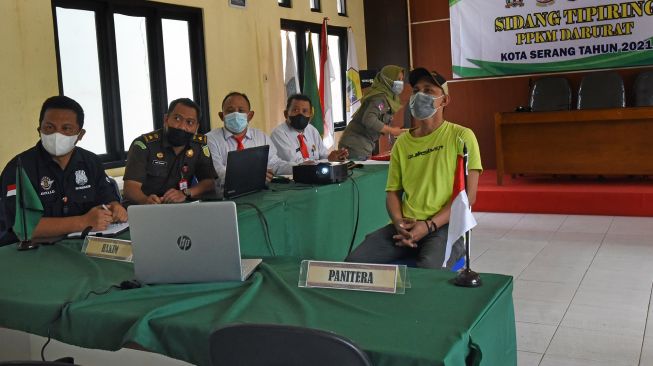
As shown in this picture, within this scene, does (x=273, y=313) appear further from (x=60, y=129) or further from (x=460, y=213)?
(x=60, y=129)

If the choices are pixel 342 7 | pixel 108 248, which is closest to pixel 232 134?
pixel 108 248

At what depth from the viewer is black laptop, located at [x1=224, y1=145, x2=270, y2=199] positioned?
3.07 meters

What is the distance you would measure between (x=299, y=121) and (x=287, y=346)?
11.0 ft

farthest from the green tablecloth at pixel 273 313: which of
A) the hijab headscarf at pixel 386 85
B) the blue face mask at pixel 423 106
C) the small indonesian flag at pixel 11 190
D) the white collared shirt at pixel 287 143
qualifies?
the hijab headscarf at pixel 386 85

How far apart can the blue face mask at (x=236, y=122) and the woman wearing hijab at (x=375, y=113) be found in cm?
140

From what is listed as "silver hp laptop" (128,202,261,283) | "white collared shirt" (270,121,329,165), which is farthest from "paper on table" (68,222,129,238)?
"white collared shirt" (270,121,329,165)

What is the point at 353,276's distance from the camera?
1723 mm

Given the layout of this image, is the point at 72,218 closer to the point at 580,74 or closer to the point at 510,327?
the point at 510,327

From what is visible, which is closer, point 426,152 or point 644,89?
point 426,152

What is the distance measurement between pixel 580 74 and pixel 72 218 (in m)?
6.22

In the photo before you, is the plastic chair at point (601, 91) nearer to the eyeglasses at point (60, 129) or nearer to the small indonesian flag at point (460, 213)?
the small indonesian flag at point (460, 213)

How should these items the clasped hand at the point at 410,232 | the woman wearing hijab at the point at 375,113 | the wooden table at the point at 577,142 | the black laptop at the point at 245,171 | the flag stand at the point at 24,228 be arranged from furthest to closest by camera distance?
the wooden table at the point at 577,142
the woman wearing hijab at the point at 375,113
the black laptop at the point at 245,171
the clasped hand at the point at 410,232
the flag stand at the point at 24,228

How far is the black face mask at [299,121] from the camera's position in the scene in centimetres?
448

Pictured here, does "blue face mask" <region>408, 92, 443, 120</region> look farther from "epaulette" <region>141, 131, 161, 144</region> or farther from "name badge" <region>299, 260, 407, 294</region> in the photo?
"epaulette" <region>141, 131, 161, 144</region>
